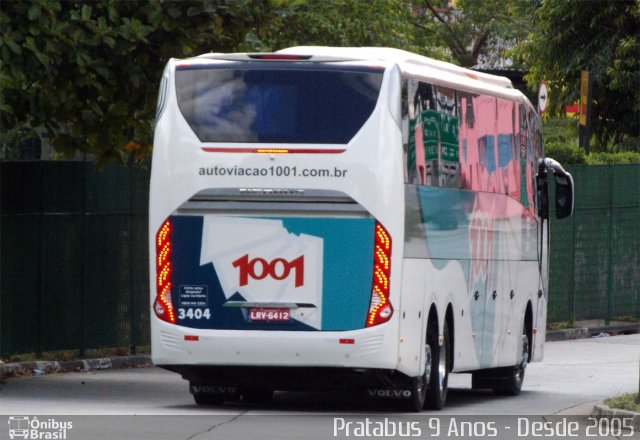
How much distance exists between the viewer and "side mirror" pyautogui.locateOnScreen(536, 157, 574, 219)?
63.8 ft

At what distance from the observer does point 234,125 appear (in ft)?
46.9

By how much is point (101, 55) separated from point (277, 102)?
10.3ft

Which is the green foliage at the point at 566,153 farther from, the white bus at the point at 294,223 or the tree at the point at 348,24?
the white bus at the point at 294,223

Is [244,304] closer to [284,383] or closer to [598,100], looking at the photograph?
[284,383]

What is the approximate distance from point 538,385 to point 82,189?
6.16 m

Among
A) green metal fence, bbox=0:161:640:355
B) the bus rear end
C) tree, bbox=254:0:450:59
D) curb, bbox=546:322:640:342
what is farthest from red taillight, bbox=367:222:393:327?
tree, bbox=254:0:450:59

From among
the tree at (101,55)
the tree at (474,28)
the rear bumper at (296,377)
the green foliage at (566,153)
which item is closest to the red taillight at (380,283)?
the rear bumper at (296,377)

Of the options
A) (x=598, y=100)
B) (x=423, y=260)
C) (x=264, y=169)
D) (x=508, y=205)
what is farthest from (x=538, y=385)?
(x=598, y=100)

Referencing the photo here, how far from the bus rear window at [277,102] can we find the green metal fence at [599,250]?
536 inches

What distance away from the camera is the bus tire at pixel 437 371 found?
15.4 metres

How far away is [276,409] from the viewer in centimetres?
1520

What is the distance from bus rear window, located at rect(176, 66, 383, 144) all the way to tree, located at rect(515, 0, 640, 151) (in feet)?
66.0

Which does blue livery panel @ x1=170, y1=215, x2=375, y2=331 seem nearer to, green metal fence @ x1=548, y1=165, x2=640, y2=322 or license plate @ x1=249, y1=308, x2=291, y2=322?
license plate @ x1=249, y1=308, x2=291, y2=322

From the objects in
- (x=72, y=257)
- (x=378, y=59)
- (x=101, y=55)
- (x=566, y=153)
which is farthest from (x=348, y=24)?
(x=378, y=59)
